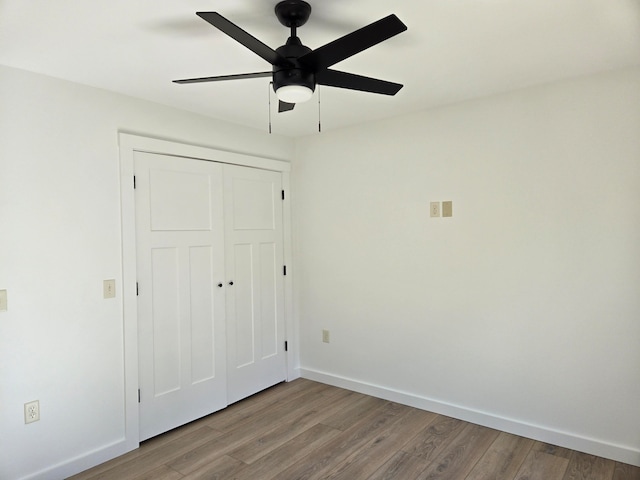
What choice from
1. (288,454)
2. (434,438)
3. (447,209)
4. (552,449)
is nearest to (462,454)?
(434,438)

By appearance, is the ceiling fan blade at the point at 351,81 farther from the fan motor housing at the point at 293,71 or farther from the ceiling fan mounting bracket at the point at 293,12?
the ceiling fan mounting bracket at the point at 293,12

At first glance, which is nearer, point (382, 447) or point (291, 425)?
point (382, 447)

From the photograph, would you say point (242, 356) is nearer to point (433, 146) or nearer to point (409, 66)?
point (433, 146)

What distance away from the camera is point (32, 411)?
7.20 feet

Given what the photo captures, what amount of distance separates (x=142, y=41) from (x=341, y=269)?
7.60 feet

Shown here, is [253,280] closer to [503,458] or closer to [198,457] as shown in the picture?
[198,457]

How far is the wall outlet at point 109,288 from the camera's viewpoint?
2.49m

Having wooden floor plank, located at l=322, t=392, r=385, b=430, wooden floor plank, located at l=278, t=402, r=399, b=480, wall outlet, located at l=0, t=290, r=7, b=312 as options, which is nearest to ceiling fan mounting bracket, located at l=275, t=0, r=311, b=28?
wall outlet, located at l=0, t=290, r=7, b=312

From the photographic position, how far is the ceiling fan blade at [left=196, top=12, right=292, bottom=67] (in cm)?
130

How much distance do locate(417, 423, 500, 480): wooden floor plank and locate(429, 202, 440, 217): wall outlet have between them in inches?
60.2

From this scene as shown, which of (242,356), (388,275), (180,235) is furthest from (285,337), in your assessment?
(180,235)

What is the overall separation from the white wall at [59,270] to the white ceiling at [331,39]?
0.23 meters

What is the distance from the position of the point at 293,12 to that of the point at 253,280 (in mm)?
2285

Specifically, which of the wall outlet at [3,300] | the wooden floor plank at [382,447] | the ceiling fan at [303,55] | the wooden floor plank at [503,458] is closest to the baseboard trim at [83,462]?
the wall outlet at [3,300]
